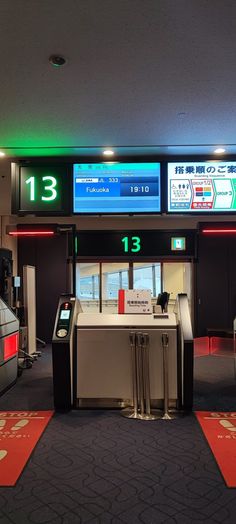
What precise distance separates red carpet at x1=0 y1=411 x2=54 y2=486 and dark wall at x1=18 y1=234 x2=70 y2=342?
5.43 meters

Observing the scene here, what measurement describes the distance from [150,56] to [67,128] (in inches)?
60.7

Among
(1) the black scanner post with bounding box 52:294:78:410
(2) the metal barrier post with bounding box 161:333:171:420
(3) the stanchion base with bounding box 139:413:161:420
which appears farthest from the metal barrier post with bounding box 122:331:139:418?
(1) the black scanner post with bounding box 52:294:78:410

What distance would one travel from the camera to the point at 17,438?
11.7 ft

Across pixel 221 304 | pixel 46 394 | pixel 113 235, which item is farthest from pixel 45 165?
pixel 221 304

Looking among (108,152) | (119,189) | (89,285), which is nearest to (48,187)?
(119,189)

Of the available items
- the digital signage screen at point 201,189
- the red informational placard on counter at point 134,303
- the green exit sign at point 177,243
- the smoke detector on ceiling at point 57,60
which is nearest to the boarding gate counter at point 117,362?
the red informational placard on counter at point 134,303

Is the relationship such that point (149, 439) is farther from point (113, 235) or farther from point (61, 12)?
point (113, 235)

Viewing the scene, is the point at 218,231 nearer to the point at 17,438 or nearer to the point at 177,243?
the point at 17,438

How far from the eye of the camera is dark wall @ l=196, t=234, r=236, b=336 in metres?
9.79

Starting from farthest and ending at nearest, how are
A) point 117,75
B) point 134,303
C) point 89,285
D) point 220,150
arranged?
1. point 89,285
2. point 134,303
3. point 220,150
4. point 117,75

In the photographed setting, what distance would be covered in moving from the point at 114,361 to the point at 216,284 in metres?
5.88

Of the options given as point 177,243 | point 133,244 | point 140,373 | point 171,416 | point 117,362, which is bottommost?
point 171,416

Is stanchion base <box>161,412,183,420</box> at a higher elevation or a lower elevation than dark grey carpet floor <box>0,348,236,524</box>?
lower

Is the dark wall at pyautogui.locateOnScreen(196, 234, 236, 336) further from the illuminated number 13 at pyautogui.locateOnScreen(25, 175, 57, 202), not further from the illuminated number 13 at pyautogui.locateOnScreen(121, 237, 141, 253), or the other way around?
the illuminated number 13 at pyautogui.locateOnScreen(25, 175, 57, 202)
